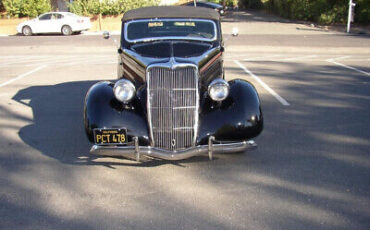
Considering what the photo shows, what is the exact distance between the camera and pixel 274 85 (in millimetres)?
9109

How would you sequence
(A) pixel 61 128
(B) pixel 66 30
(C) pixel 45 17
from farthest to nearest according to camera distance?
(C) pixel 45 17
(B) pixel 66 30
(A) pixel 61 128

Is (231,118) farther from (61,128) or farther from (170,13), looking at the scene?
(61,128)

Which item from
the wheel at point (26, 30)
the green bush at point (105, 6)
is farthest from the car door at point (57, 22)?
the green bush at point (105, 6)

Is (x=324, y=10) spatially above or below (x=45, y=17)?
above

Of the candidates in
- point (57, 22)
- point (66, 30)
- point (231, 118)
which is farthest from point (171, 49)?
point (57, 22)

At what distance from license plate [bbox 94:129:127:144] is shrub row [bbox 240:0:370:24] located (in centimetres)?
2323

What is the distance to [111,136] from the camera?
4.28 m

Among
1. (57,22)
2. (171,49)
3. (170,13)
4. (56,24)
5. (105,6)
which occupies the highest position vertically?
(105,6)

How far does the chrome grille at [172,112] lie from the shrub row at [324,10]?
22.7m

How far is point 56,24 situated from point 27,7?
7462mm

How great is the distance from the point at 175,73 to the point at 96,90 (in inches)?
42.0

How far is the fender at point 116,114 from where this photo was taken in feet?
14.1

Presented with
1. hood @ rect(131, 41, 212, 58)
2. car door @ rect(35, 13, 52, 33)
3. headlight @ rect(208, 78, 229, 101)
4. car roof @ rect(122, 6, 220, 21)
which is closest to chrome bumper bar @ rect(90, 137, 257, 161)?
headlight @ rect(208, 78, 229, 101)

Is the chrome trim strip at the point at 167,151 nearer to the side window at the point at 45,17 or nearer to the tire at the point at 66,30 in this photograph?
the tire at the point at 66,30
